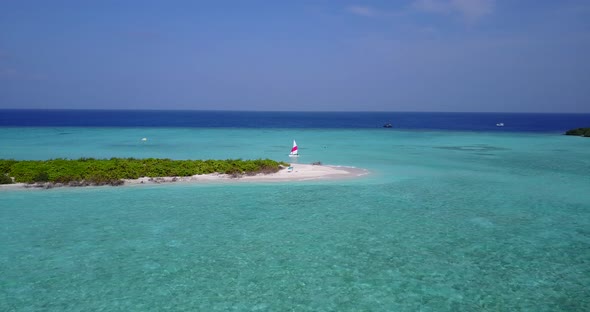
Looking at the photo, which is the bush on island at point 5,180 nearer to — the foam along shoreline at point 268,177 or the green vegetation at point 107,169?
the green vegetation at point 107,169

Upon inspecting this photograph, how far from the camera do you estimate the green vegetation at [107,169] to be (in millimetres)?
28859

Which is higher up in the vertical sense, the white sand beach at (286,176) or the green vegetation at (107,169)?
the green vegetation at (107,169)

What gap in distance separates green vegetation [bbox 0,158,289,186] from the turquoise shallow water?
2131 mm

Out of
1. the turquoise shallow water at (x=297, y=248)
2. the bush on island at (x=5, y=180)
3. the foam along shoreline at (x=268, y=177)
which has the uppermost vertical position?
the bush on island at (x=5, y=180)

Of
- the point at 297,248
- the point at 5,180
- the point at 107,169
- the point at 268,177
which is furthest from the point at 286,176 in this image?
the point at 5,180

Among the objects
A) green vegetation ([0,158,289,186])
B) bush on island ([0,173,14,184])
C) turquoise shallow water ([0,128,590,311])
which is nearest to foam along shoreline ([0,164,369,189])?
bush on island ([0,173,14,184])

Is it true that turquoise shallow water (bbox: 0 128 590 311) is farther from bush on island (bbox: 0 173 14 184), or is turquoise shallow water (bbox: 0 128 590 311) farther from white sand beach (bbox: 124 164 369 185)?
bush on island (bbox: 0 173 14 184)

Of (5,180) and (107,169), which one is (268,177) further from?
(5,180)

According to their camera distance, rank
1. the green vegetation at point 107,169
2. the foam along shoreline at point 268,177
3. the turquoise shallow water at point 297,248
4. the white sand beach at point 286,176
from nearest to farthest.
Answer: the turquoise shallow water at point 297,248
the green vegetation at point 107,169
the foam along shoreline at point 268,177
the white sand beach at point 286,176

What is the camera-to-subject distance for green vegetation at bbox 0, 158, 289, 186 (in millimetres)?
28859

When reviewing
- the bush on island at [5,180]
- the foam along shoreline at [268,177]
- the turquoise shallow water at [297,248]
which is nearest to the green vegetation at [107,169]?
the bush on island at [5,180]

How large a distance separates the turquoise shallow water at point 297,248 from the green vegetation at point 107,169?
2.13 metres

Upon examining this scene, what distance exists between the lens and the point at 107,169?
30547 mm

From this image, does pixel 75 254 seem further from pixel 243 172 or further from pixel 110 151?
pixel 110 151
